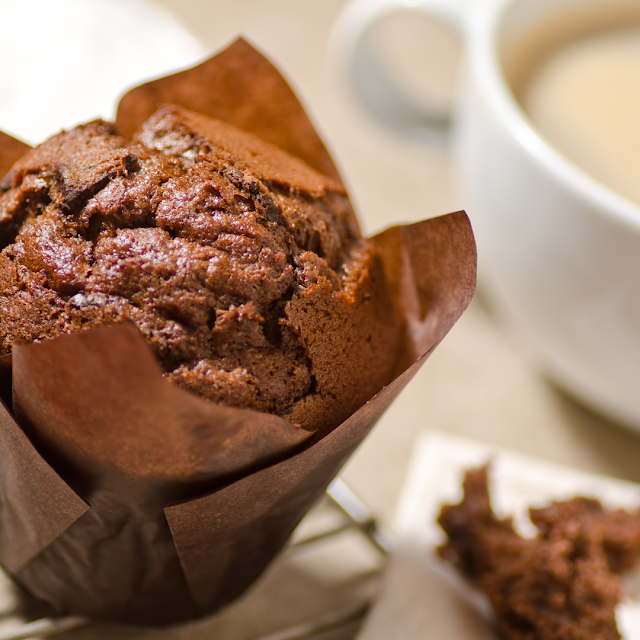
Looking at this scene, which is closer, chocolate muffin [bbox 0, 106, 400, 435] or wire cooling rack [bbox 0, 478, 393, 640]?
chocolate muffin [bbox 0, 106, 400, 435]

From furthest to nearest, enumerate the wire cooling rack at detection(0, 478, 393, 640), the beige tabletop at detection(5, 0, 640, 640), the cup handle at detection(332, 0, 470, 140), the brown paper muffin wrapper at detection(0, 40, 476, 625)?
the cup handle at detection(332, 0, 470, 140) < the beige tabletop at detection(5, 0, 640, 640) < the wire cooling rack at detection(0, 478, 393, 640) < the brown paper muffin wrapper at detection(0, 40, 476, 625)

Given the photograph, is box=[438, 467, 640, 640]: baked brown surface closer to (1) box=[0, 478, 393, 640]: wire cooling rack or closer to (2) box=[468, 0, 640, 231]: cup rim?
(1) box=[0, 478, 393, 640]: wire cooling rack

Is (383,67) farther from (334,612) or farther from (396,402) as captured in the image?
(334,612)

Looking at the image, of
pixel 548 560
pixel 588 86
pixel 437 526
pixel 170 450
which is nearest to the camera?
pixel 170 450

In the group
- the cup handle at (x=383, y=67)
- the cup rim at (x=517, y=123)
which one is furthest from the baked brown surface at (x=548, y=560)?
the cup handle at (x=383, y=67)

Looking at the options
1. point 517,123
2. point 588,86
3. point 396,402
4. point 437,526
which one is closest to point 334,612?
point 437,526

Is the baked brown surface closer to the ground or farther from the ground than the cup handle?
closer to the ground

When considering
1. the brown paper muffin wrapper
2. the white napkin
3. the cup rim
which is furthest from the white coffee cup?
the brown paper muffin wrapper
